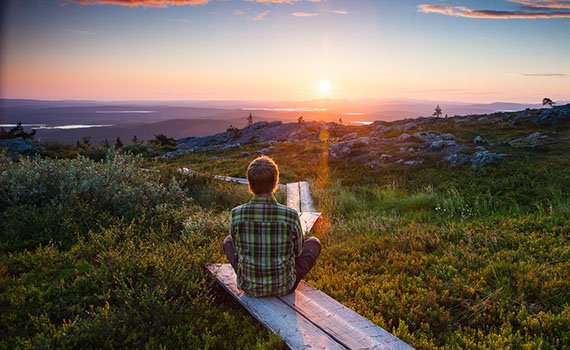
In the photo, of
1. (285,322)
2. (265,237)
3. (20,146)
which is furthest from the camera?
(20,146)

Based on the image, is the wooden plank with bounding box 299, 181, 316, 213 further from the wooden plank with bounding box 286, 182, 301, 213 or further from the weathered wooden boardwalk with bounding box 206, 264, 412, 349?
the weathered wooden boardwalk with bounding box 206, 264, 412, 349

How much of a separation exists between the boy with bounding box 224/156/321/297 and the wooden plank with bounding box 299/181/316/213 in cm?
612

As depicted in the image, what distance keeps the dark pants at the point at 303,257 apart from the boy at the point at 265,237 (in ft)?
0.55

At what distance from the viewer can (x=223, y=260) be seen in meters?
6.81

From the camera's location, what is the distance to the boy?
4.97 meters

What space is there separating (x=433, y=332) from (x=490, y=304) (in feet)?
3.88

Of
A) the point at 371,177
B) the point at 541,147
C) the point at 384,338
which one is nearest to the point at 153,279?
the point at 384,338

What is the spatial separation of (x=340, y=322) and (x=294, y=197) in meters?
8.35

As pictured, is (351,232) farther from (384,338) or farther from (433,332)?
(384,338)

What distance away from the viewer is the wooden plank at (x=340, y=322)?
13.8 feet

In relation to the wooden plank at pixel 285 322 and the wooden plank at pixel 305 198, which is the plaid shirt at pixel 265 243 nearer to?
the wooden plank at pixel 285 322

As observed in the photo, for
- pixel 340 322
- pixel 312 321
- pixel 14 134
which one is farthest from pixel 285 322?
pixel 14 134

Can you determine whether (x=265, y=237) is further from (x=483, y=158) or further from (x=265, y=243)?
(x=483, y=158)

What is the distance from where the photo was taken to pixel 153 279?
553 centimetres
